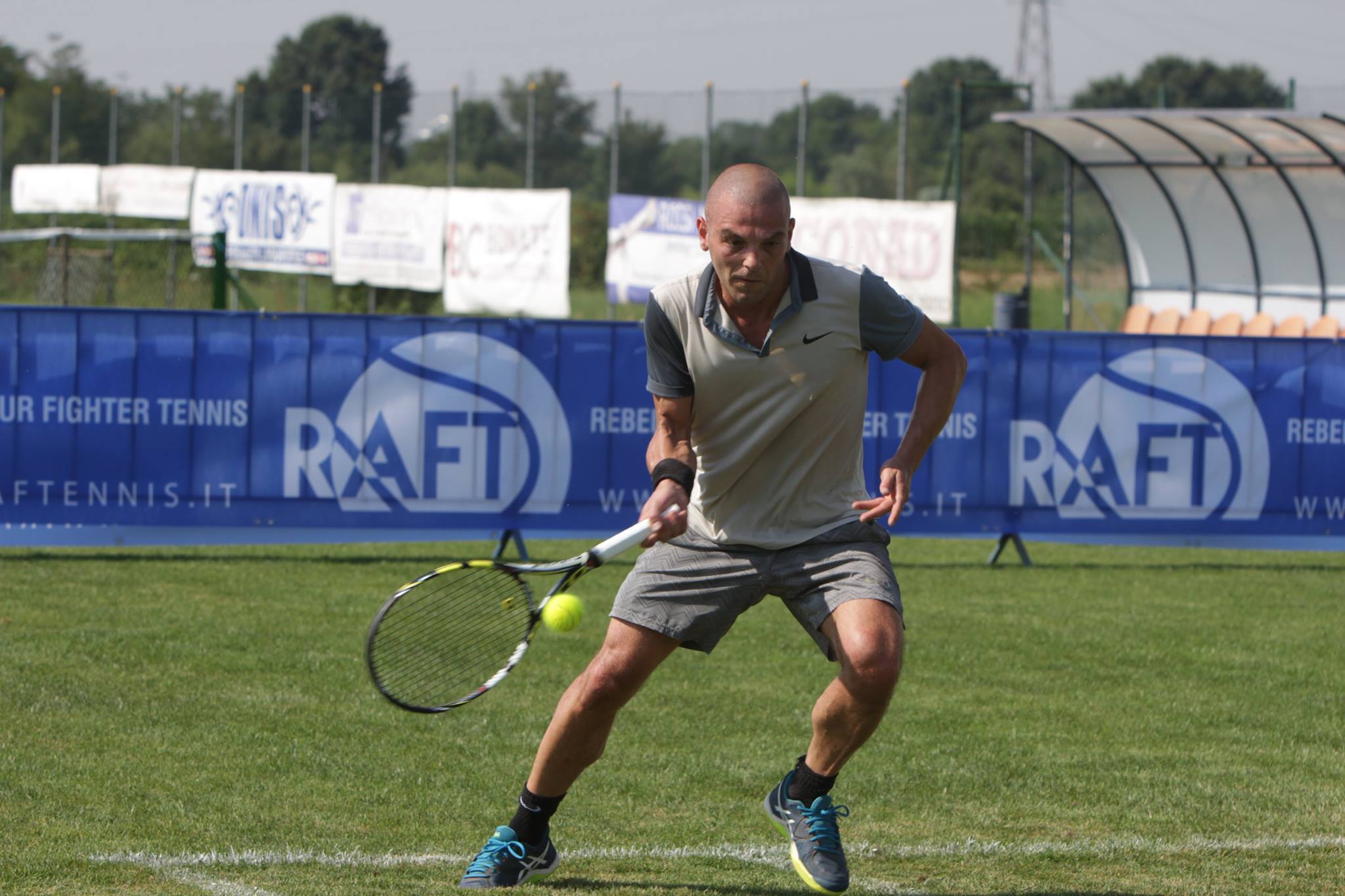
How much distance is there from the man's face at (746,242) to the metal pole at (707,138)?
23315 mm

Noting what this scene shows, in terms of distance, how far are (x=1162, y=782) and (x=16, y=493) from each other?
27.4 ft

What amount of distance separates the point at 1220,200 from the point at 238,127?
18552 millimetres

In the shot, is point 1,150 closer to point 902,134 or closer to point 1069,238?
point 902,134

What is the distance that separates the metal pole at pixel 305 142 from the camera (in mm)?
29406

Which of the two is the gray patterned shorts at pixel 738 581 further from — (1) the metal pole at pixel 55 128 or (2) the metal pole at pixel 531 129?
(1) the metal pole at pixel 55 128

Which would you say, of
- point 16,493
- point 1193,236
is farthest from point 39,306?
point 1193,236

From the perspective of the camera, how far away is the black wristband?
16.3 ft

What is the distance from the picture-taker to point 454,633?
5.27m

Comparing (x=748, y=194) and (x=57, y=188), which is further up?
(x=57, y=188)

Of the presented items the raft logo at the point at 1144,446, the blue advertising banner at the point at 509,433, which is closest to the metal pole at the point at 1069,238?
the blue advertising banner at the point at 509,433

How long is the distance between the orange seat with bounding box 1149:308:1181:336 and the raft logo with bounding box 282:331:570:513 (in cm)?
1299

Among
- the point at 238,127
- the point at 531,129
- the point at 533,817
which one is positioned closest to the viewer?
the point at 533,817

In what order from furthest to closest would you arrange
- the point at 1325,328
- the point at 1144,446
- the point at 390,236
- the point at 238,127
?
the point at 238,127 → the point at 390,236 → the point at 1325,328 → the point at 1144,446

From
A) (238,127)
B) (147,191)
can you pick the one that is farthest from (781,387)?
(238,127)
